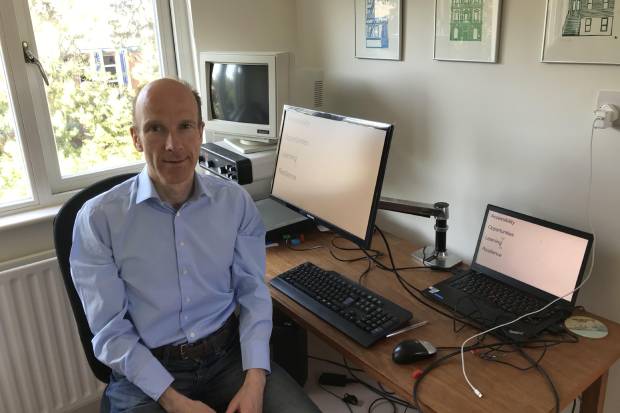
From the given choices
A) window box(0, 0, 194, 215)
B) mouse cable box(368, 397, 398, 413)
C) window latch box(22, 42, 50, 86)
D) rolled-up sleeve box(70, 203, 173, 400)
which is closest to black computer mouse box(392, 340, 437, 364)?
rolled-up sleeve box(70, 203, 173, 400)

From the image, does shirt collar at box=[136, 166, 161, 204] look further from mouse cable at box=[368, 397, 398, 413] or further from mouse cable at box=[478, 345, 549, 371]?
mouse cable at box=[368, 397, 398, 413]

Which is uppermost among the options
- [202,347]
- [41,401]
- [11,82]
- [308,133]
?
[11,82]

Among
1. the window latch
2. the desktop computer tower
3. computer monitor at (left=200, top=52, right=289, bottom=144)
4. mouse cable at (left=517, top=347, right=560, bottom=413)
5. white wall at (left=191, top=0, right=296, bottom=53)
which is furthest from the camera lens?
white wall at (left=191, top=0, right=296, bottom=53)

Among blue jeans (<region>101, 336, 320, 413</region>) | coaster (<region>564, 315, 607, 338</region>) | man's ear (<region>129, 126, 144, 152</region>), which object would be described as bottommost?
blue jeans (<region>101, 336, 320, 413</region>)

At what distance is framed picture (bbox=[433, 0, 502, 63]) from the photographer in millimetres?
1485

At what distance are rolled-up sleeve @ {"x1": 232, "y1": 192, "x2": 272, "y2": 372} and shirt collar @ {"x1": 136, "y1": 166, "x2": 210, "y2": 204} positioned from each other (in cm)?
13

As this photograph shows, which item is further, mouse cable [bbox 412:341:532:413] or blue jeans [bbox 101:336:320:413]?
blue jeans [bbox 101:336:320:413]

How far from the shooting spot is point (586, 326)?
1292 mm

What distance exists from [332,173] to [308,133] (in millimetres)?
175

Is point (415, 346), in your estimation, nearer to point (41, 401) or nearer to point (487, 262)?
point (487, 262)

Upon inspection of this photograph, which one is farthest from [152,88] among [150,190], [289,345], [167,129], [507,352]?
[289,345]

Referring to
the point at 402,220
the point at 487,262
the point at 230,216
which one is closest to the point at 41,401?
the point at 230,216

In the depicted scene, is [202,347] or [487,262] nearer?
[202,347]

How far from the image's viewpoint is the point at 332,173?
5.24ft
